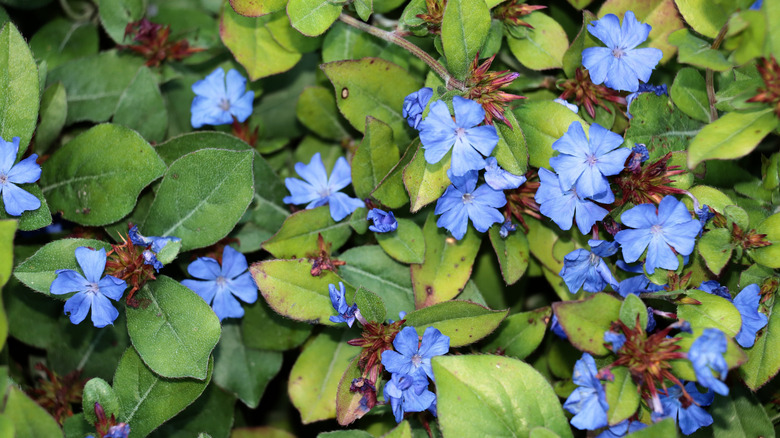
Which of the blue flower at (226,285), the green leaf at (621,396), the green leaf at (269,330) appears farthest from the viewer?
the green leaf at (269,330)

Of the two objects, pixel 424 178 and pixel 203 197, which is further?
pixel 203 197

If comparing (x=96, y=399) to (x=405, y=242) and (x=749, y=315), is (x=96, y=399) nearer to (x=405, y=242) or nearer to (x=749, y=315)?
(x=405, y=242)

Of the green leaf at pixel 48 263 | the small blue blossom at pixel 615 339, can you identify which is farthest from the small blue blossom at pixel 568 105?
the green leaf at pixel 48 263

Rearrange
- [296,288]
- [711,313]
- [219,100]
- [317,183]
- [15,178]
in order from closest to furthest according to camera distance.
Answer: [711,313], [15,178], [296,288], [317,183], [219,100]

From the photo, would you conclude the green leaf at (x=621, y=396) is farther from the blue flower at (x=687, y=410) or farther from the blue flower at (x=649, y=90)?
the blue flower at (x=649, y=90)

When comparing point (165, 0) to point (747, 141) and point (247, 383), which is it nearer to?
point (247, 383)

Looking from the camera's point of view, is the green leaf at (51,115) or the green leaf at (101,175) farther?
the green leaf at (51,115)

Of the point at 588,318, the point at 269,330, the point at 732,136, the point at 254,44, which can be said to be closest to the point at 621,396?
the point at 588,318
